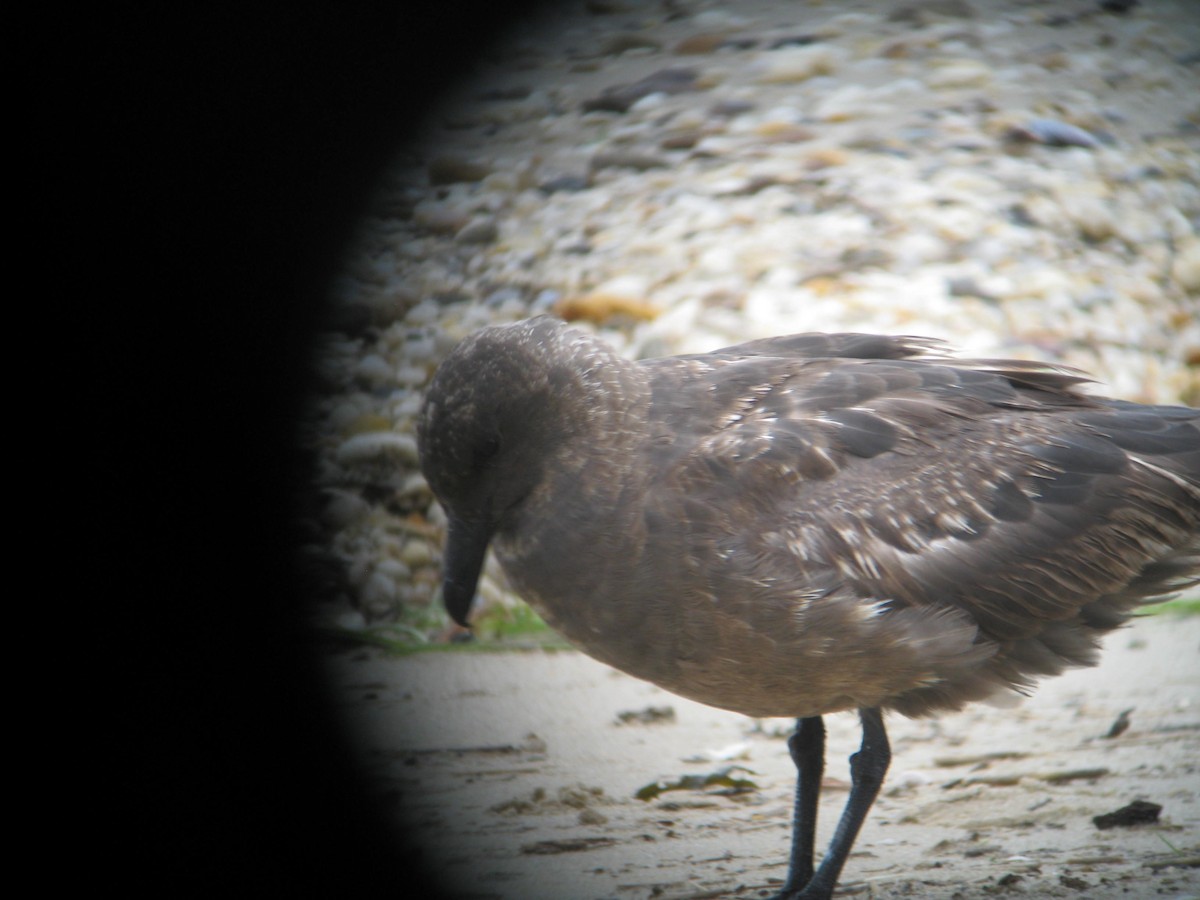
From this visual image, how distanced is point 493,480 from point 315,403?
3.57m

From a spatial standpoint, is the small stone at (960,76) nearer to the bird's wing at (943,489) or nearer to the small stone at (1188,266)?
the small stone at (1188,266)

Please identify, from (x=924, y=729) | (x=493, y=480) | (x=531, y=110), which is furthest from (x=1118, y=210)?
(x=493, y=480)

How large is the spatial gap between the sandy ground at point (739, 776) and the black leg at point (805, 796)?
119 millimetres

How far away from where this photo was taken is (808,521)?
359 centimetres

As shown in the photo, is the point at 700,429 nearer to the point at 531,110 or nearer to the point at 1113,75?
the point at 531,110

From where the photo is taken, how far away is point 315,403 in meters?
6.95

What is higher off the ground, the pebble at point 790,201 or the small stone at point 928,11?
the small stone at point 928,11

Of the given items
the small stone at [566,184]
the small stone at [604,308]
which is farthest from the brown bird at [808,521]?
the small stone at [566,184]

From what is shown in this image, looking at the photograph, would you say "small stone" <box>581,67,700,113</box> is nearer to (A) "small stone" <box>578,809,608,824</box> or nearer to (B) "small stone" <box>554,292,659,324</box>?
(B) "small stone" <box>554,292,659,324</box>

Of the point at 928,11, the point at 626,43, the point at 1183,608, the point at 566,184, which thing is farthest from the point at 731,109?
Answer: the point at 1183,608

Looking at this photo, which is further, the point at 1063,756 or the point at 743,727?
the point at 743,727

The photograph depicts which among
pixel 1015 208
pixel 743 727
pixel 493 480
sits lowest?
pixel 743 727

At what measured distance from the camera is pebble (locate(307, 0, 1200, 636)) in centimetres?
727

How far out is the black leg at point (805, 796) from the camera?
3.91 metres
